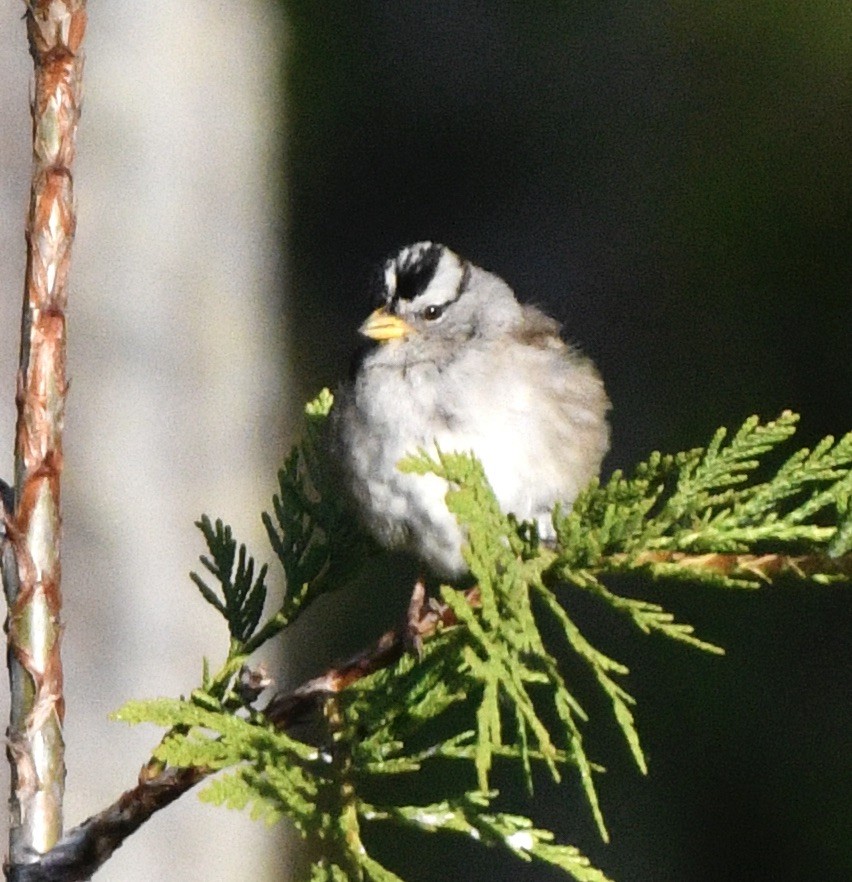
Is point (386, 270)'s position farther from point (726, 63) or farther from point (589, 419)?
point (726, 63)

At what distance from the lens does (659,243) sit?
377 centimetres

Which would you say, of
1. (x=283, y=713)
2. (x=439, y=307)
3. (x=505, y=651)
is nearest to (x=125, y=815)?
(x=283, y=713)

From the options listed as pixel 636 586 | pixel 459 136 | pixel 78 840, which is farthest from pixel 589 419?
pixel 459 136

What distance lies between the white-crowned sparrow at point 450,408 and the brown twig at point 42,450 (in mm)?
645

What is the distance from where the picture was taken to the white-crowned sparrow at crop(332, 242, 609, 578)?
153cm

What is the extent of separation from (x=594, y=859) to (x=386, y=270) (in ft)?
7.01

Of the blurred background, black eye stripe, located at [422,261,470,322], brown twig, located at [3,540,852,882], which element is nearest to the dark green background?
the blurred background

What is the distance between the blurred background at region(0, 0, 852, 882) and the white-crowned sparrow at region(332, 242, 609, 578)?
772mm

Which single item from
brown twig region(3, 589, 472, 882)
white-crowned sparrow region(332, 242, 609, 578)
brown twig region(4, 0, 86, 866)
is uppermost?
white-crowned sparrow region(332, 242, 609, 578)

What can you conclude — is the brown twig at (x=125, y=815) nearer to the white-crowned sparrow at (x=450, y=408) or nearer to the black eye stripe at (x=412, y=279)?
the white-crowned sparrow at (x=450, y=408)

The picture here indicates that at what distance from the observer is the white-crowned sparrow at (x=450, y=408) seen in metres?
1.53

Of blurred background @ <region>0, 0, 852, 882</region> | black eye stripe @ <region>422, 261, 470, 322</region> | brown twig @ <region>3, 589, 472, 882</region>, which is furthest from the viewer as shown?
blurred background @ <region>0, 0, 852, 882</region>

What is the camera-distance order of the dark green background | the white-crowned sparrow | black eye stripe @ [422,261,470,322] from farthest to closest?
the dark green background
black eye stripe @ [422,261,470,322]
the white-crowned sparrow

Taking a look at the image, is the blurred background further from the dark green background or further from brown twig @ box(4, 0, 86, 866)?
brown twig @ box(4, 0, 86, 866)
